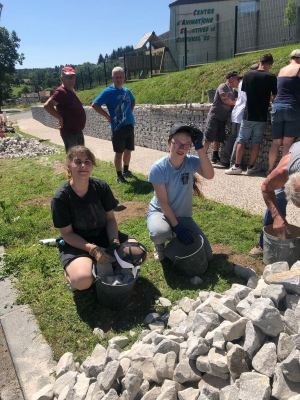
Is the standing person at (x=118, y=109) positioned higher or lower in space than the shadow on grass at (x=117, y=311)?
higher

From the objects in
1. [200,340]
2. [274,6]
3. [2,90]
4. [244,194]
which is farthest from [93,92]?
[2,90]

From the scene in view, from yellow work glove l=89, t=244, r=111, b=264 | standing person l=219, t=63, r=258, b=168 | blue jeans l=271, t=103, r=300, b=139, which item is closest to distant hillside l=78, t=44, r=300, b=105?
standing person l=219, t=63, r=258, b=168

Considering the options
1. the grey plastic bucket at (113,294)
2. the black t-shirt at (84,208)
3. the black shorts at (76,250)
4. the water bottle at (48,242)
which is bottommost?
the water bottle at (48,242)

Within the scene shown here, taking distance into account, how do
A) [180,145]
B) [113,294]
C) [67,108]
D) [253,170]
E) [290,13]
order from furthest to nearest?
[290,13] → [253,170] → [67,108] → [180,145] → [113,294]

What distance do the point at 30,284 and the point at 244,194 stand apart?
354cm

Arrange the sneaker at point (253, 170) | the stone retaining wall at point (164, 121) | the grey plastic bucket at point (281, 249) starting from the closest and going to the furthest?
the grey plastic bucket at point (281, 249) < the sneaker at point (253, 170) < the stone retaining wall at point (164, 121)

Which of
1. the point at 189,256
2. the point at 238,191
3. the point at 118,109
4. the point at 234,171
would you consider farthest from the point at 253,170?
the point at 189,256

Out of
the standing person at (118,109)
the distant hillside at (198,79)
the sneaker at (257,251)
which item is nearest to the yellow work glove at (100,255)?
the sneaker at (257,251)

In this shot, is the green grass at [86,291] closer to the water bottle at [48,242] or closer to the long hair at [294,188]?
the water bottle at [48,242]

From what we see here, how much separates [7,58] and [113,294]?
65.4 metres

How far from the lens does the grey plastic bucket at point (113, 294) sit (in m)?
2.91

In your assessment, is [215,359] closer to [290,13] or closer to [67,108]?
[67,108]

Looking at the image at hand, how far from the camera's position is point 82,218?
3.33 m

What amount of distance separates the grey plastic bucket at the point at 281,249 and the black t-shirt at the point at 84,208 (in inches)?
59.3
